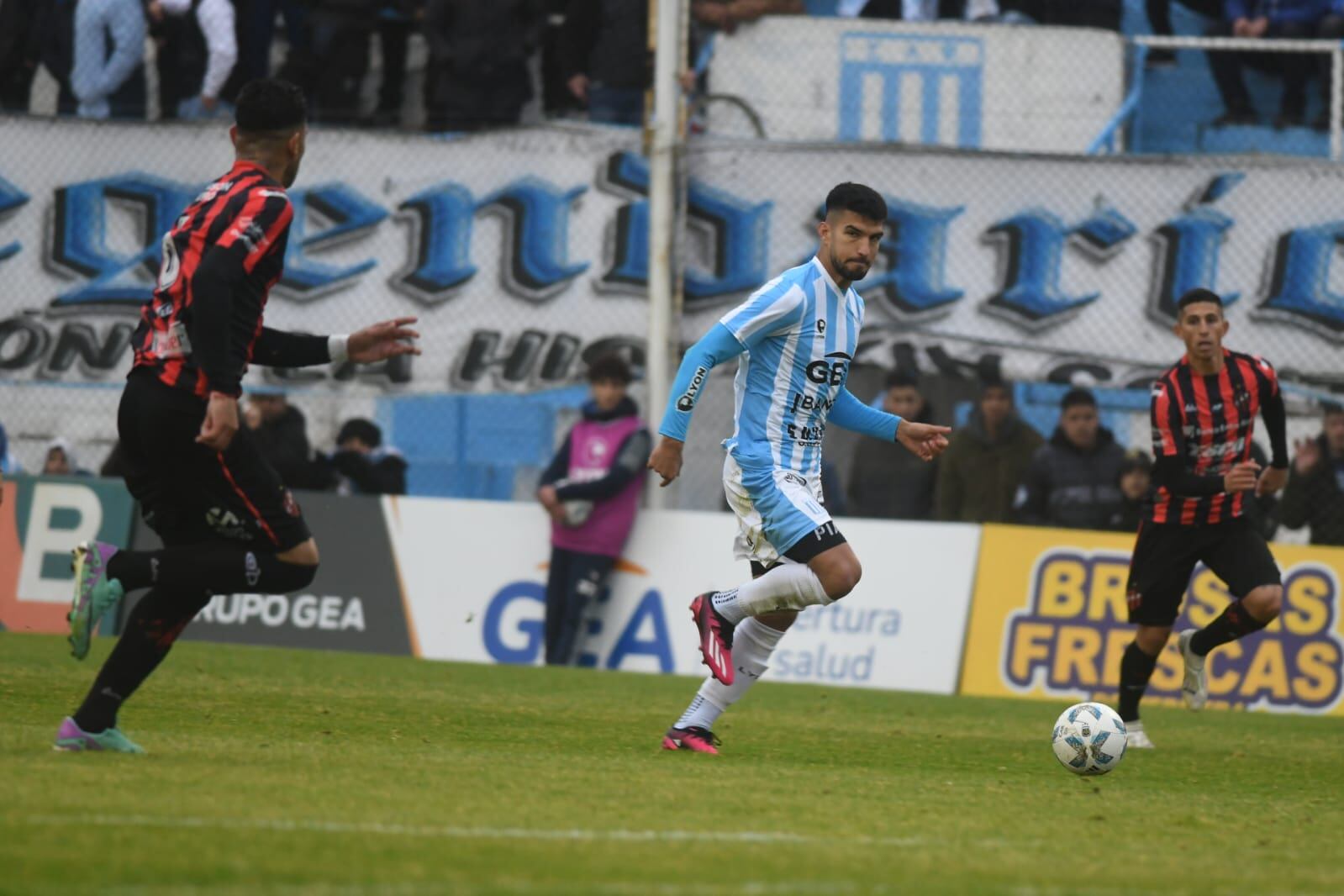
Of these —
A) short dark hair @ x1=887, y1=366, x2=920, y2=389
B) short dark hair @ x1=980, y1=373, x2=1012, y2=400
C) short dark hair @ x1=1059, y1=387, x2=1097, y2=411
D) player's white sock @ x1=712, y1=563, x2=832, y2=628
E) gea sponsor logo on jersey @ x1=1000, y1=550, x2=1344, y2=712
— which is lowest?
gea sponsor logo on jersey @ x1=1000, y1=550, x2=1344, y2=712

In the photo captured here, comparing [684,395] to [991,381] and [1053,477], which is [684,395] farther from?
[991,381]

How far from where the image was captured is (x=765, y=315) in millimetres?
8273

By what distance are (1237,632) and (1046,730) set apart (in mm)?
1331

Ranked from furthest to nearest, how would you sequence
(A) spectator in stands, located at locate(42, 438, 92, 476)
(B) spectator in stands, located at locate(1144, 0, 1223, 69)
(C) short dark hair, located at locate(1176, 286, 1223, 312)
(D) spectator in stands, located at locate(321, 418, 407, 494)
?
(B) spectator in stands, located at locate(1144, 0, 1223, 69), (A) spectator in stands, located at locate(42, 438, 92, 476), (D) spectator in stands, located at locate(321, 418, 407, 494), (C) short dark hair, located at locate(1176, 286, 1223, 312)

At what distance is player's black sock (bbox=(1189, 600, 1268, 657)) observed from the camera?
10.3 meters

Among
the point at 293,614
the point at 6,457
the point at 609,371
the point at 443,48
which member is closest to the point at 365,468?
the point at 293,614

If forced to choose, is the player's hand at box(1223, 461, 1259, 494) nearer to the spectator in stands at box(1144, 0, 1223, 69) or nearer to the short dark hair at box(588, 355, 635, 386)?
the short dark hair at box(588, 355, 635, 386)

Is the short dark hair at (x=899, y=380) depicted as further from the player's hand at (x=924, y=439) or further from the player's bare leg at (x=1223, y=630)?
the player's hand at (x=924, y=439)

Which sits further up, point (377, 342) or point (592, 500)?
point (377, 342)

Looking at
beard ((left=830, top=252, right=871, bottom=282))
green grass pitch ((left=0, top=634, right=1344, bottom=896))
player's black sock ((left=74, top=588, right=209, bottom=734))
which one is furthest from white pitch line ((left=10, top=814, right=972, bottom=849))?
beard ((left=830, top=252, right=871, bottom=282))

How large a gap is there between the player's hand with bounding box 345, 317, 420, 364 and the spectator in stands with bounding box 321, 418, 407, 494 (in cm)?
851

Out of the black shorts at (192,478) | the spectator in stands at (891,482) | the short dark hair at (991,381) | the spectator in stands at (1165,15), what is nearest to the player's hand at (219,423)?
the black shorts at (192,478)

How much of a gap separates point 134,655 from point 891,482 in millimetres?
9418

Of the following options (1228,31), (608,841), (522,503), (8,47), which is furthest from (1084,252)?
(608,841)
